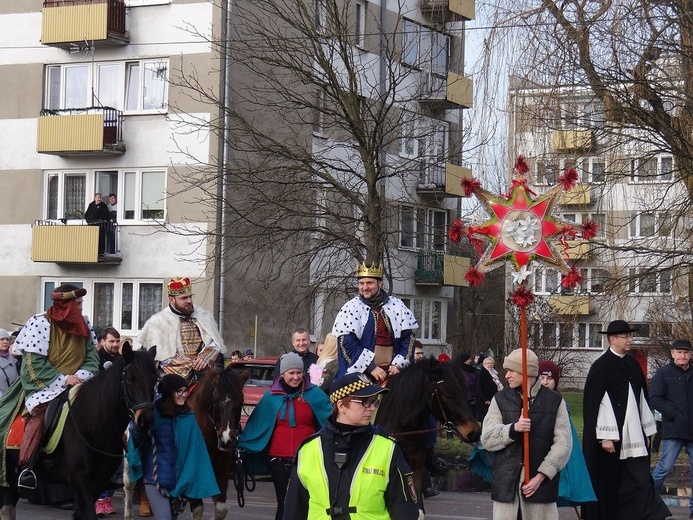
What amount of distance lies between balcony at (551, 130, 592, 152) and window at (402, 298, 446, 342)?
25.1 m

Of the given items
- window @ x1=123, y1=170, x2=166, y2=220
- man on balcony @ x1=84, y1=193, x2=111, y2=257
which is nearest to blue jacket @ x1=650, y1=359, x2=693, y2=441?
window @ x1=123, y1=170, x2=166, y2=220

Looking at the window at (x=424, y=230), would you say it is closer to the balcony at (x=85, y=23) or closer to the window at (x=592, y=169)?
the window at (x=592, y=169)

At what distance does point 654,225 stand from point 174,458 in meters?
10.8

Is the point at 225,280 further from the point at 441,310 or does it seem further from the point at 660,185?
the point at 660,185

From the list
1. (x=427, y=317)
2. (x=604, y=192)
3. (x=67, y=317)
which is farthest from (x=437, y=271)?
(x=67, y=317)

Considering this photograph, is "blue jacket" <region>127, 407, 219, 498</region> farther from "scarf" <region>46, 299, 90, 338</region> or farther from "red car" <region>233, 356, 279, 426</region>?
"red car" <region>233, 356, 279, 426</region>

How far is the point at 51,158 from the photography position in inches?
1417

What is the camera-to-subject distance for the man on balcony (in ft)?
111

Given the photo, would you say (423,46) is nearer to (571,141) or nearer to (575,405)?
(575,405)

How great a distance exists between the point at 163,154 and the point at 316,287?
10.3m

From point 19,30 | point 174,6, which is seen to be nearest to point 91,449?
point 174,6

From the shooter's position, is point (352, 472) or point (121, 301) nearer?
point (352, 472)

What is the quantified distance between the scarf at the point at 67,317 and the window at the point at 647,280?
31.6 ft

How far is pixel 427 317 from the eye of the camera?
144 ft
